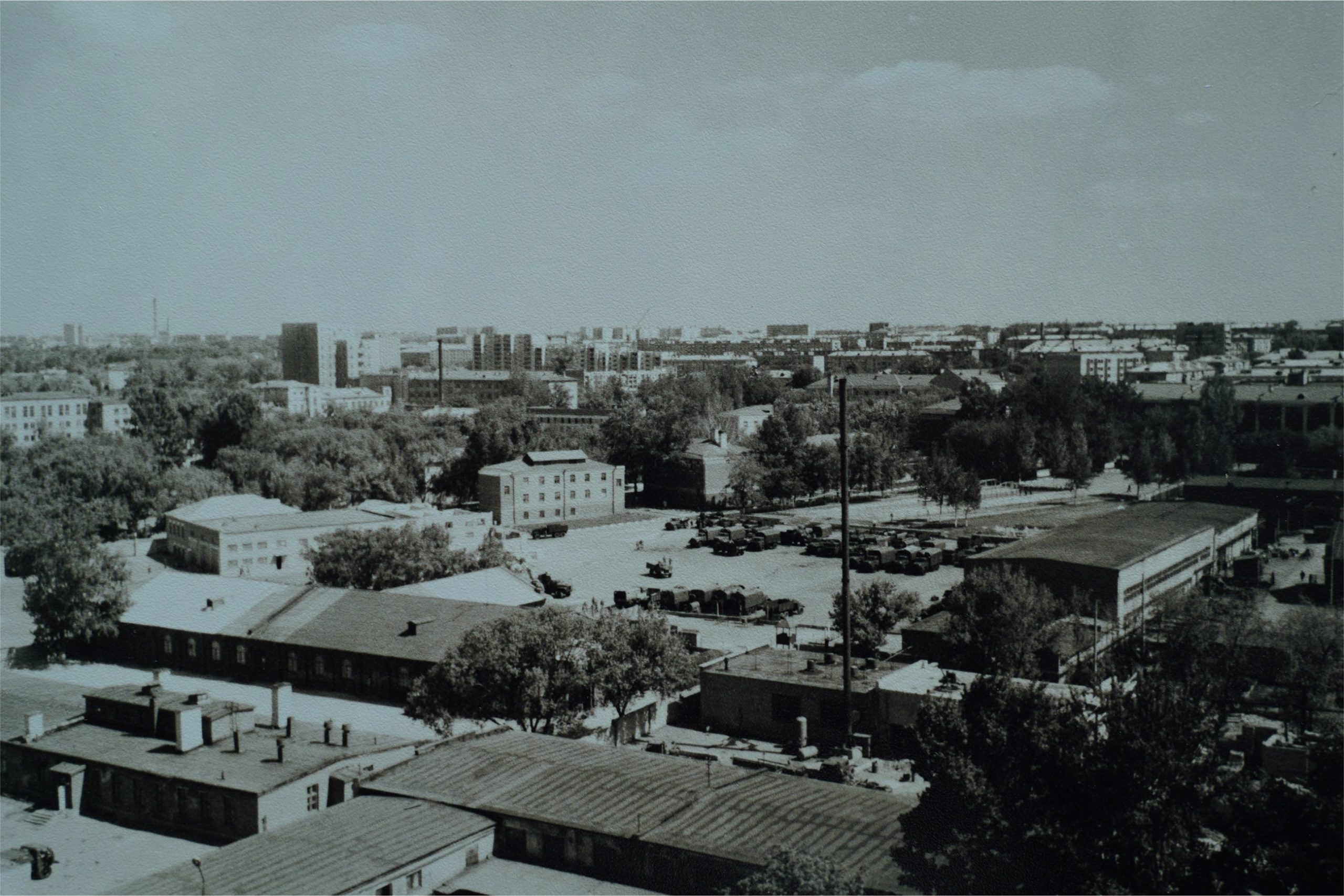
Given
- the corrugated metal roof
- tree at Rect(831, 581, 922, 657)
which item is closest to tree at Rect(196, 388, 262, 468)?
tree at Rect(831, 581, 922, 657)

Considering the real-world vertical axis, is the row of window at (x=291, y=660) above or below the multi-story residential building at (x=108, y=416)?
below

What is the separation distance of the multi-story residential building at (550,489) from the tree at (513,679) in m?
31.8

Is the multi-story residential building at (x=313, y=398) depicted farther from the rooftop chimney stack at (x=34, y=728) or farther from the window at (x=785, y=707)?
the window at (x=785, y=707)

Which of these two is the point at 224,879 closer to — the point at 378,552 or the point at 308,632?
the point at 308,632

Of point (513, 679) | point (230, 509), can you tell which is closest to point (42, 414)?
point (230, 509)

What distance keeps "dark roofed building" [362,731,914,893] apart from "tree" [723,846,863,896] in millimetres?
1694


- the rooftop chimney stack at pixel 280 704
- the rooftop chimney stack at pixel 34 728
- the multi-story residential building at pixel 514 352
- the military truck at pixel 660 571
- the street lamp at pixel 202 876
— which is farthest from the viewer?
the multi-story residential building at pixel 514 352

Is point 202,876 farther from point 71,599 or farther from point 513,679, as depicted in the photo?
point 71,599

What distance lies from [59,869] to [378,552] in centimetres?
1522

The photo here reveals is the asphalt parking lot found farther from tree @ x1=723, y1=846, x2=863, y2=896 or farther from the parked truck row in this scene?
tree @ x1=723, y1=846, x2=863, y2=896

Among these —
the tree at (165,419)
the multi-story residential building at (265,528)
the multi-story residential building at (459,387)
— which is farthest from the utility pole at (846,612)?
the multi-story residential building at (459,387)

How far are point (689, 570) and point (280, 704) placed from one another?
20395 mm

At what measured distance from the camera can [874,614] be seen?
24328 millimetres

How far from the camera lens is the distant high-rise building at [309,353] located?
115m
